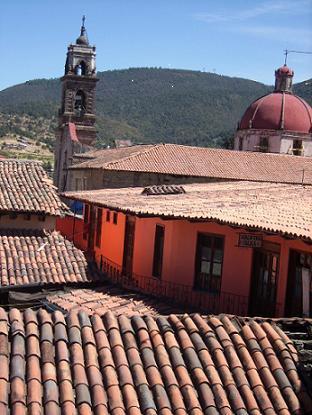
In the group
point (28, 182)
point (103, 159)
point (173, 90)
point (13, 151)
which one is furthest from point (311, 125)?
point (173, 90)

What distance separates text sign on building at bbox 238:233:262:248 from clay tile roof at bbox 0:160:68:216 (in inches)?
300

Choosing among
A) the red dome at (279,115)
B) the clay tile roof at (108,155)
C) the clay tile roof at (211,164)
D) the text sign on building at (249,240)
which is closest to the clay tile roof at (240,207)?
the text sign on building at (249,240)

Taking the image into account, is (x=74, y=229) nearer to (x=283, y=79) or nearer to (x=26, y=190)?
(x=26, y=190)

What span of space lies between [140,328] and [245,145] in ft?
118

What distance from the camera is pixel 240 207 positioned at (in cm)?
1457

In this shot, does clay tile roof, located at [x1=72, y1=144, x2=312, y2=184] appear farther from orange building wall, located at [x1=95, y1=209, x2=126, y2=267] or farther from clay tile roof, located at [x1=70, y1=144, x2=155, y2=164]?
orange building wall, located at [x1=95, y1=209, x2=126, y2=267]

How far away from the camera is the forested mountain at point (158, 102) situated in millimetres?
99375

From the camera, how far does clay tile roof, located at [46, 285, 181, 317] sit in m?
13.5

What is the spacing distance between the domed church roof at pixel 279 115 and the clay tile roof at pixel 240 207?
22.8 meters

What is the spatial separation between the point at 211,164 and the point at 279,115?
34.4ft

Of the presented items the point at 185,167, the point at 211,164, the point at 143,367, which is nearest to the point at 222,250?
the point at 143,367

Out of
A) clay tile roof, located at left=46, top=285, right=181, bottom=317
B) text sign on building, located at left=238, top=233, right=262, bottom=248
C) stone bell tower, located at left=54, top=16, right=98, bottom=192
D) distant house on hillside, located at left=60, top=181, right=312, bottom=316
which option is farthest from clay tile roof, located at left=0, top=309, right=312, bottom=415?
stone bell tower, located at left=54, top=16, right=98, bottom=192

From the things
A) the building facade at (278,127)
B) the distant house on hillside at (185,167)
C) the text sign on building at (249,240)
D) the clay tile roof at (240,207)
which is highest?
the building facade at (278,127)

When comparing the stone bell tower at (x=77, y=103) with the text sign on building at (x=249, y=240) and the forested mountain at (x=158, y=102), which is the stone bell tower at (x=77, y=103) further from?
the forested mountain at (x=158, y=102)
